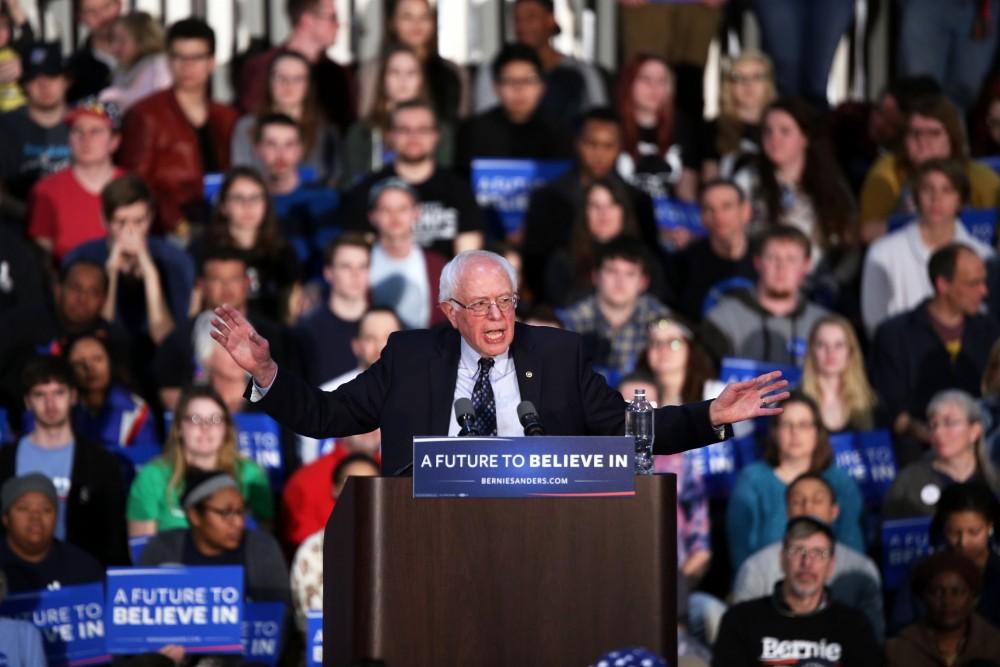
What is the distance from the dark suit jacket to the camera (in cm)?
451

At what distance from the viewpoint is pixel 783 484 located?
25.0 feet

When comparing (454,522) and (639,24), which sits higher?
(639,24)

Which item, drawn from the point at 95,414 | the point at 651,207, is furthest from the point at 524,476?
the point at 651,207

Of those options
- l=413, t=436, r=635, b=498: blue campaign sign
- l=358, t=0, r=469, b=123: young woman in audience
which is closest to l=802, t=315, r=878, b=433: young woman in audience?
l=358, t=0, r=469, b=123: young woman in audience

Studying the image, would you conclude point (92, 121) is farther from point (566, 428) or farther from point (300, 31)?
point (566, 428)

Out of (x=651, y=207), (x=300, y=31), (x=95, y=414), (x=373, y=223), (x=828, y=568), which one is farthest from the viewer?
(x=300, y=31)

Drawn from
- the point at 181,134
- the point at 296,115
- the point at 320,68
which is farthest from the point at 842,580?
the point at 320,68

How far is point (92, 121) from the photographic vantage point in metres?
9.04

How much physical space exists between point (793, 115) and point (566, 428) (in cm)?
521

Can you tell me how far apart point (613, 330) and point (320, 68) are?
A: 8.66 feet

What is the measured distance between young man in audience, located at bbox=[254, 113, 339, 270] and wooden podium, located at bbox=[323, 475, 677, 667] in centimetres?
519

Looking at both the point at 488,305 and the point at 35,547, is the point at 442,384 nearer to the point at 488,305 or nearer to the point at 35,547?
the point at 488,305

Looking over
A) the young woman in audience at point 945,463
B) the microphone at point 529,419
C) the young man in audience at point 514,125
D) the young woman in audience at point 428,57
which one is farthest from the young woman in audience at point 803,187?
the microphone at point 529,419

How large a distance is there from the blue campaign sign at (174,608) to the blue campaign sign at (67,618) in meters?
0.25
